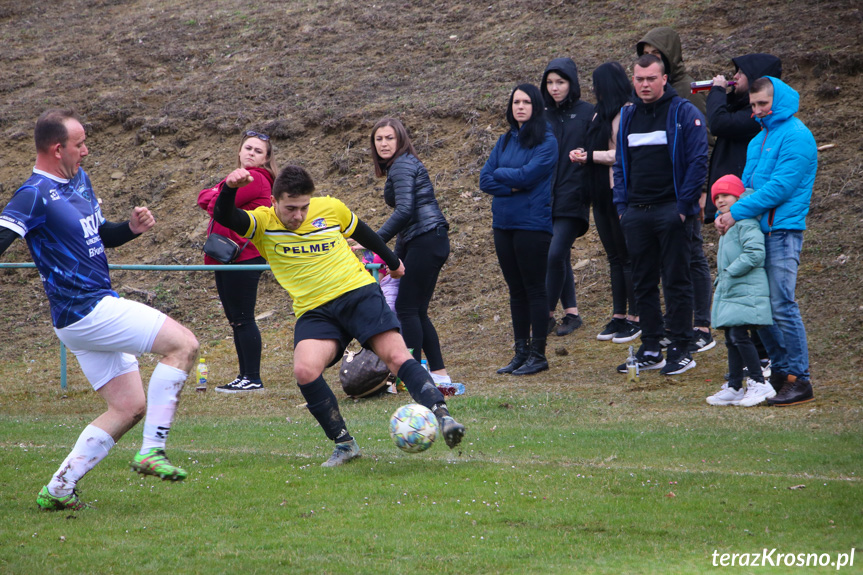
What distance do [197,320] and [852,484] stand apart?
37.2 ft

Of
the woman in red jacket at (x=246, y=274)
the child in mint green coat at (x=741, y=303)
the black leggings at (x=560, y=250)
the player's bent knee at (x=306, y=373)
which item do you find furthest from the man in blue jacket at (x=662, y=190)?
the player's bent knee at (x=306, y=373)

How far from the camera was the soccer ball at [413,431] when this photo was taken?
19.4 ft

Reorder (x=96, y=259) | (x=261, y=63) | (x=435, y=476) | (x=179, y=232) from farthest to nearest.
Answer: (x=261, y=63)
(x=179, y=232)
(x=435, y=476)
(x=96, y=259)

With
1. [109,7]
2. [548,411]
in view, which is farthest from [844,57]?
[109,7]

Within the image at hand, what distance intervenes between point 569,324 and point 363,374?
3.52 metres

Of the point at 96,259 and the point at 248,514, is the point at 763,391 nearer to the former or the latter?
the point at 248,514

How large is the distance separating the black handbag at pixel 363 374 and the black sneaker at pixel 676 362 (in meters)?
2.79

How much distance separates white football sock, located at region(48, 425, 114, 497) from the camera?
5.29 m

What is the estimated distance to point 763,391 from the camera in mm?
Result: 7746

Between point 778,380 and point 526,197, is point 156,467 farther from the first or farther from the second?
point 778,380

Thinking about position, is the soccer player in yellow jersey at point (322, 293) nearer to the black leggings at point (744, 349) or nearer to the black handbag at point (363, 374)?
the black handbag at point (363, 374)

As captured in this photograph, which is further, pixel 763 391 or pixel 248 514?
pixel 763 391

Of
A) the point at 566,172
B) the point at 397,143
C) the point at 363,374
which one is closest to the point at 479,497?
the point at 363,374

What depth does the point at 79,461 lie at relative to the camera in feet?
17.4
